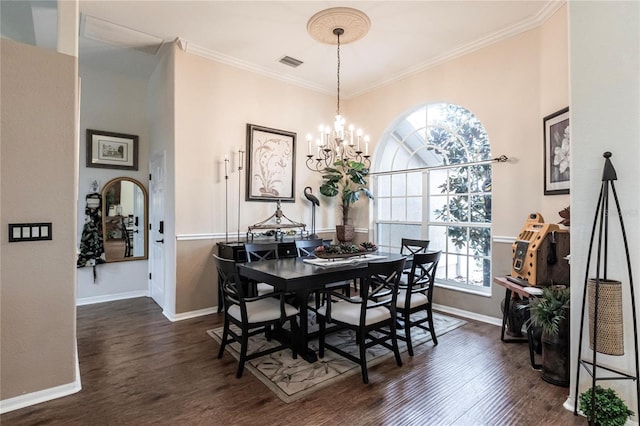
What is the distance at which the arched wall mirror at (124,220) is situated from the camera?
470cm

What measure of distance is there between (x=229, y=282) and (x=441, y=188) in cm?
300

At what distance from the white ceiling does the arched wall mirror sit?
1.70 m

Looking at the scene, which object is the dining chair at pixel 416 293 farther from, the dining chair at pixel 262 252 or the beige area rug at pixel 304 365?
the dining chair at pixel 262 252

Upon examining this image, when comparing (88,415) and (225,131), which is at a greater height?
(225,131)

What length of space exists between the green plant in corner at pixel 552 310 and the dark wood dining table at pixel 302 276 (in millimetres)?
1299

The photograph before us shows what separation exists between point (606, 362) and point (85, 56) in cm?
604

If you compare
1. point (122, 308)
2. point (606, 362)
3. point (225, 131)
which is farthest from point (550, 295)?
point (122, 308)

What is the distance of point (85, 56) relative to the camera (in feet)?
13.9

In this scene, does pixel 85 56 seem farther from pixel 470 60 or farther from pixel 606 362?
pixel 606 362

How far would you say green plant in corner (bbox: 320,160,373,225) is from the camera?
4.89m

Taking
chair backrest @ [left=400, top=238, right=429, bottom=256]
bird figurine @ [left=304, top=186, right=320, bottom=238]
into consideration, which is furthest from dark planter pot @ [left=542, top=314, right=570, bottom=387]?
bird figurine @ [left=304, top=186, right=320, bottom=238]

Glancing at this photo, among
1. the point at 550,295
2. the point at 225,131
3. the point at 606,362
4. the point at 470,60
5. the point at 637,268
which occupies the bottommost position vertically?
the point at 606,362

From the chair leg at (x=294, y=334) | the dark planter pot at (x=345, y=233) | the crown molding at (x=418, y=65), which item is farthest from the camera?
the dark planter pot at (x=345, y=233)

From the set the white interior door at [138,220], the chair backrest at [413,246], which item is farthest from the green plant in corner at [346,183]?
the white interior door at [138,220]
